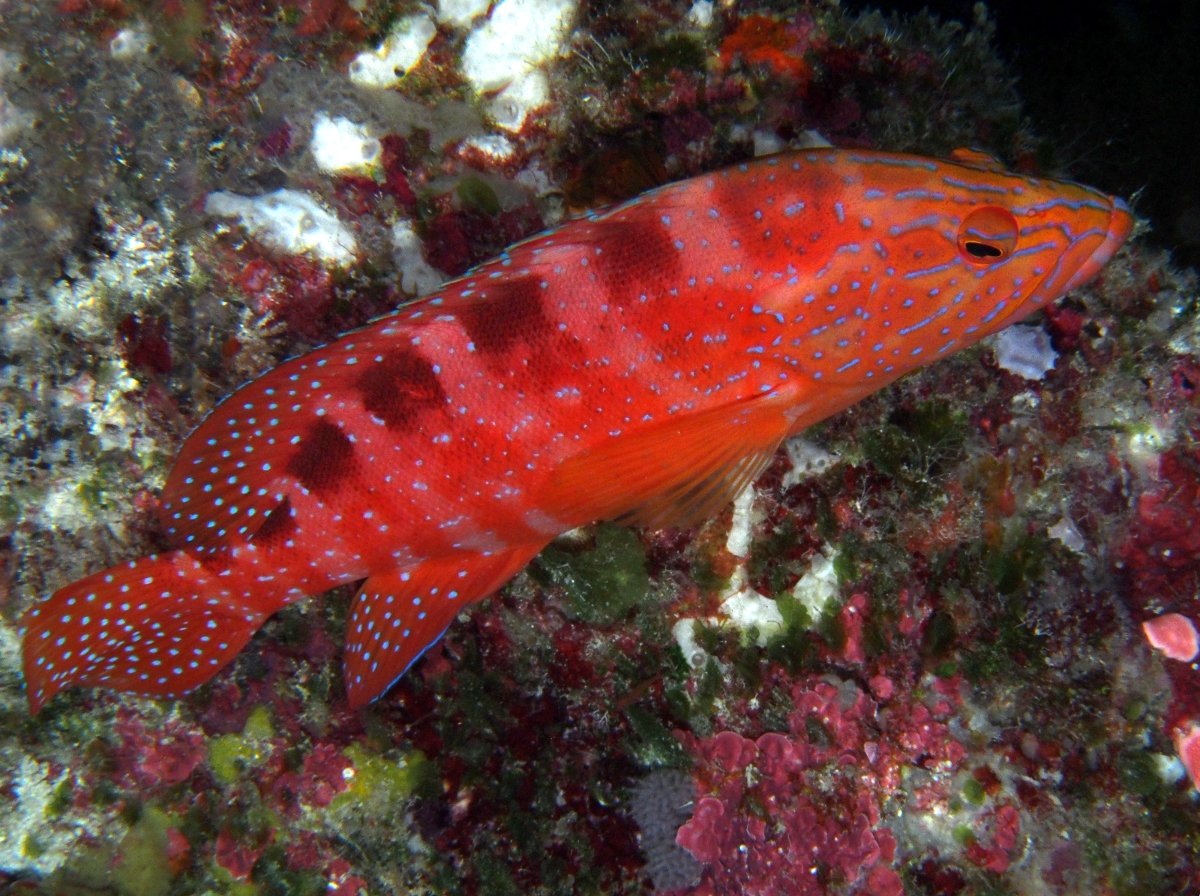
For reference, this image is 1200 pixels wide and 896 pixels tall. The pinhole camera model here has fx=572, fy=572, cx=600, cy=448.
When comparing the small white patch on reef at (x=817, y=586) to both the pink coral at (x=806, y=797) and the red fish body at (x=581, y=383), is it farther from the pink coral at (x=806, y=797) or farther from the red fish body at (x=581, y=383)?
the red fish body at (x=581, y=383)

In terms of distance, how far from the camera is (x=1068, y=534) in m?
3.08

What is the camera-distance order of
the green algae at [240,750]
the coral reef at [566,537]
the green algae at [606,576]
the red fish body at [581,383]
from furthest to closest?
the green algae at [240,750] < the green algae at [606,576] < the coral reef at [566,537] < the red fish body at [581,383]

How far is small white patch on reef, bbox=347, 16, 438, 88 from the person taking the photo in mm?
3252

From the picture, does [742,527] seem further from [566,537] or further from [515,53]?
[515,53]

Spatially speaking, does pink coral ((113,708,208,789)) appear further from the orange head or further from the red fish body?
the orange head

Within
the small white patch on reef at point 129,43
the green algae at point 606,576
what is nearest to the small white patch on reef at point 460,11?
the small white patch on reef at point 129,43

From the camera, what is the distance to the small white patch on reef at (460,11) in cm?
325

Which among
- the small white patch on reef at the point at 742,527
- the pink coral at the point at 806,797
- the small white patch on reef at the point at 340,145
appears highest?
the small white patch on reef at the point at 340,145

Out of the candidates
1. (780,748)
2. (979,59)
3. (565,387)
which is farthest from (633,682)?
(979,59)

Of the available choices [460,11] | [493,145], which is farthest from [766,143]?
[460,11]

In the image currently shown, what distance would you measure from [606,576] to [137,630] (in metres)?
2.40

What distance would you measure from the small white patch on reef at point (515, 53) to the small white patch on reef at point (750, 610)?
9.53 feet

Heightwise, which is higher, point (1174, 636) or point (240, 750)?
point (240, 750)

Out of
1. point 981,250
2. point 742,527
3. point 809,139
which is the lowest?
point 742,527
